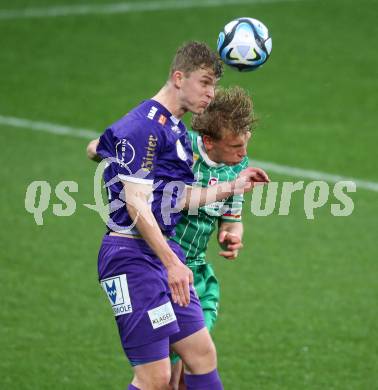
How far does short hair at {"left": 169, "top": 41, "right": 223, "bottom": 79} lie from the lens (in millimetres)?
6449

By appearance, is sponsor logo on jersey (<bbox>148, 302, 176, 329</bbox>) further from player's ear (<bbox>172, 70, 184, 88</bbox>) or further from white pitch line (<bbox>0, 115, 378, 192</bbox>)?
white pitch line (<bbox>0, 115, 378, 192</bbox>)

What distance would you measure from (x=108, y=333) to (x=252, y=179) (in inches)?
126

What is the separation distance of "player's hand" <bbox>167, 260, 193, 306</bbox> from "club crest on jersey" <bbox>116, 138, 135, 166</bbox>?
658 millimetres

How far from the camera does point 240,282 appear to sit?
34.2 ft

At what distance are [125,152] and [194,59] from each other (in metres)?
0.76

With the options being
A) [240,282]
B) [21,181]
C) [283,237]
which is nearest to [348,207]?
[283,237]

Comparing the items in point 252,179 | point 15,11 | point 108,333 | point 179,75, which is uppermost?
point 15,11

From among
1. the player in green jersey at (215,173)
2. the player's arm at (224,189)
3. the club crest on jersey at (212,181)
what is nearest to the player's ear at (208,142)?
the player in green jersey at (215,173)

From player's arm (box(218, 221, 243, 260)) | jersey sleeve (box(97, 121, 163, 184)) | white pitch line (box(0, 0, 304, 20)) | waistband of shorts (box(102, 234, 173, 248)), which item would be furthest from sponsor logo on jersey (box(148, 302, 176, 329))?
white pitch line (box(0, 0, 304, 20))

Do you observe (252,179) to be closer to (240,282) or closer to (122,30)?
(240,282)

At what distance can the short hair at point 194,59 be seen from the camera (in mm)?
6449

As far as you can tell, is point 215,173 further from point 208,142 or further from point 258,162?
point 258,162

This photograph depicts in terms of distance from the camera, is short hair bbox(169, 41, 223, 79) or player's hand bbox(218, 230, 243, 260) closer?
short hair bbox(169, 41, 223, 79)

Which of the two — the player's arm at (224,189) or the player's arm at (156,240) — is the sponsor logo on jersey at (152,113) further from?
the player's arm at (224,189)
